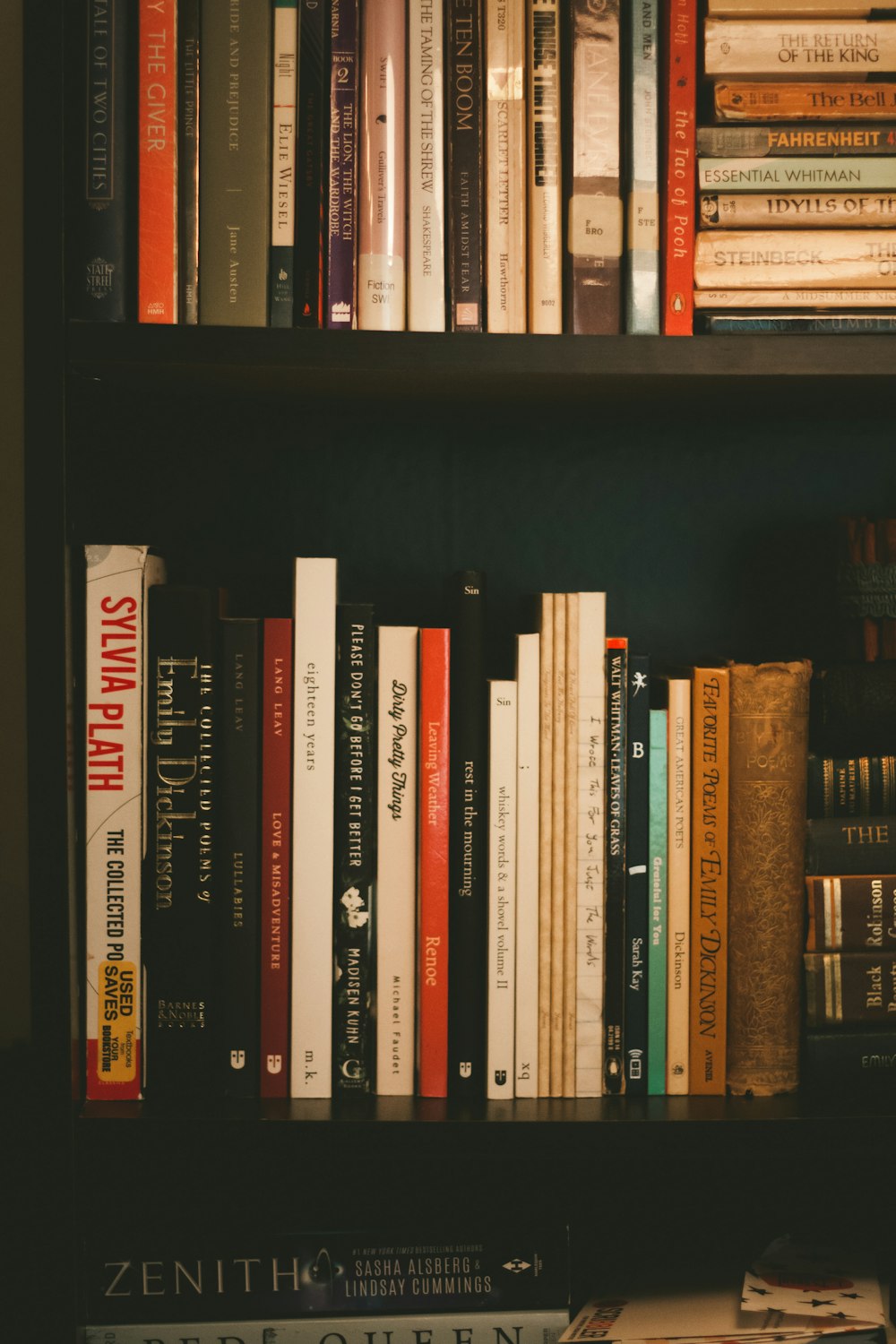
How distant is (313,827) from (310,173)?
0.48m

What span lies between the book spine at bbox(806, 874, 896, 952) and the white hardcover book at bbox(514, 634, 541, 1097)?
8.4 inches

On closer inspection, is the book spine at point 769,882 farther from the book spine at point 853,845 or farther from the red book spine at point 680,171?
the red book spine at point 680,171

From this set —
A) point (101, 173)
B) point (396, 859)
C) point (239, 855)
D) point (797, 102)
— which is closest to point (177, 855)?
point (239, 855)

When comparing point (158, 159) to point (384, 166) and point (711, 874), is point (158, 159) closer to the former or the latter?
point (384, 166)

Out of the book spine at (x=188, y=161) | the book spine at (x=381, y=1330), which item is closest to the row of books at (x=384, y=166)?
the book spine at (x=188, y=161)

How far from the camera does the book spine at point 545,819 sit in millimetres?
769

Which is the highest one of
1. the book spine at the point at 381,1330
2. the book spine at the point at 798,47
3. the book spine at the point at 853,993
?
the book spine at the point at 798,47

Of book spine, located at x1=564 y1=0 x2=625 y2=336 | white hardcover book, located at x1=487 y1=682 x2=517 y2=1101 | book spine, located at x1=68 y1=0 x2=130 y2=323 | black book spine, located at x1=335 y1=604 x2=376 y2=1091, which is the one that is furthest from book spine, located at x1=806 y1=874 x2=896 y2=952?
book spine, located at x1=68 y1=0 x2=130 y2=323

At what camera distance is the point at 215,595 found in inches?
29.8

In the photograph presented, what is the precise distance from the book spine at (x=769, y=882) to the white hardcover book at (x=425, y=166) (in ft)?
1.21

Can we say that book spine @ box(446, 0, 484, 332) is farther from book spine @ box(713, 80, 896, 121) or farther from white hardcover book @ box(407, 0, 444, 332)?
book spine @ box(713, 80, 896, 121)

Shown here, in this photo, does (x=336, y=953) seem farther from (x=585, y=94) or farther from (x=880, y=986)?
(x=585, y=94)

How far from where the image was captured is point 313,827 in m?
0.76

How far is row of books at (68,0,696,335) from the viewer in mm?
711
